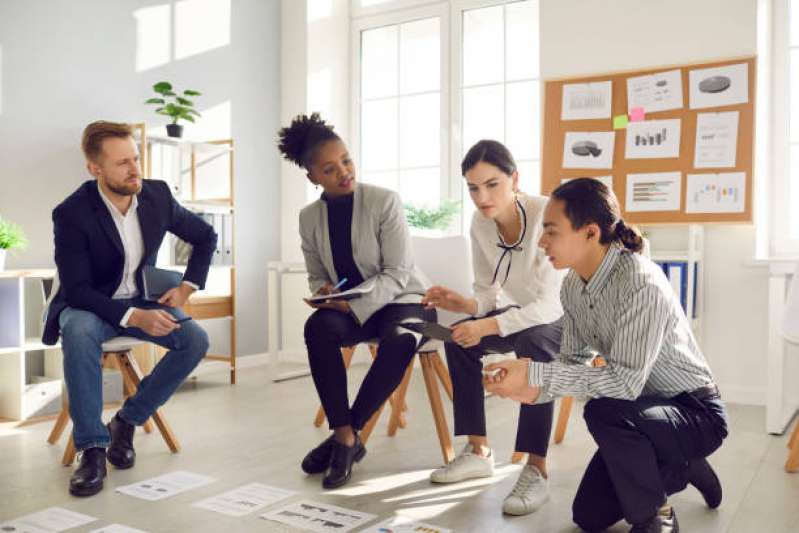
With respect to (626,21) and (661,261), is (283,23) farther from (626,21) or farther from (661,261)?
(661,261)

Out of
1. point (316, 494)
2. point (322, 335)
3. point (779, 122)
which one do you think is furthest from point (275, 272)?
point (779, 122)

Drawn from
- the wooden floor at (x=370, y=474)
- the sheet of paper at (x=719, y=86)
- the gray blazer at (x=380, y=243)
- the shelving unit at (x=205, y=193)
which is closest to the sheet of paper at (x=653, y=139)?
the sheet of paper at (x=719, y=86)

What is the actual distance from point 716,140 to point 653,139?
0.93ft

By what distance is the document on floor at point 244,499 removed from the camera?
1.89 meters

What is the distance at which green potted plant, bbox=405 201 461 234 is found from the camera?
4.09m

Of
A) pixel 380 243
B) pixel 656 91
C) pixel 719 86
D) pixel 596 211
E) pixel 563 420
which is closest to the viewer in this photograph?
pixel 596 211

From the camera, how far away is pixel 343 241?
96.0 inches

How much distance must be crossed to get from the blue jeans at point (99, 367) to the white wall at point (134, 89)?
4.28 feet

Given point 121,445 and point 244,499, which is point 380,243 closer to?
point 244,499

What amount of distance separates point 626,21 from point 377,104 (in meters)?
1.83

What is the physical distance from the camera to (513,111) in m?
4.31

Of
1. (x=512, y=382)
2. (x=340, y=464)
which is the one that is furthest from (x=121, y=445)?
(x=512, y=382)

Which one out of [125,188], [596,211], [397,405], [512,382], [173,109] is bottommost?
[397,405]

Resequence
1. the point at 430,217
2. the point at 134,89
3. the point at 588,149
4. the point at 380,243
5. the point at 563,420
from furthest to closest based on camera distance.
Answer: the point at 430,217, the point at 134,89, the point at 588,149, the point at 563,420, the point at 380,243
